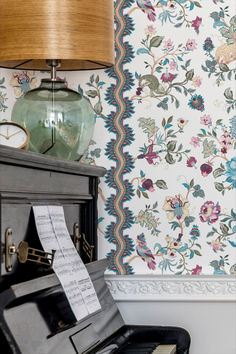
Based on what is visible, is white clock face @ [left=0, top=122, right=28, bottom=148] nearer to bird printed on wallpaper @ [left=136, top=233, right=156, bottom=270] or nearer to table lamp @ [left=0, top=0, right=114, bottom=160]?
table lamp @ [left=0, top=0, right=114, bottom=160]

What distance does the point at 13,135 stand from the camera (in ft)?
6.18

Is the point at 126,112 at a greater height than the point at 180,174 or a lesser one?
greater

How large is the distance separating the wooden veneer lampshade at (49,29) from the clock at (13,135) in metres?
0.31

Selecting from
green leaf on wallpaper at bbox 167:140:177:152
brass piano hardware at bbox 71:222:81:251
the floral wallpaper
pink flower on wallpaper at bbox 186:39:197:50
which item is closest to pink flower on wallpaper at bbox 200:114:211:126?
the floral wallpaper

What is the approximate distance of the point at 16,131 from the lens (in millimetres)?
1891

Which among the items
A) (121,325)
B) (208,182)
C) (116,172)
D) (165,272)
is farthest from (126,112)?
(121,325)

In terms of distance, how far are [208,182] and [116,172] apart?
0.37m

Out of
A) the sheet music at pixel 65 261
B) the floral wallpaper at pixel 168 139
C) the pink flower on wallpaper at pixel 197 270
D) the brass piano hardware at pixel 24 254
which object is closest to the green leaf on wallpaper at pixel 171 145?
the floral wallpaper at pixel 168 139

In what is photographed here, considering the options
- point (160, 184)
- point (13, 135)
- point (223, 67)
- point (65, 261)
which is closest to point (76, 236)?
point (65, 261)

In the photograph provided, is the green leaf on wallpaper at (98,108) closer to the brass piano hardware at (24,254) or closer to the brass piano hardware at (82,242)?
the brass piano hardware at (82,242)

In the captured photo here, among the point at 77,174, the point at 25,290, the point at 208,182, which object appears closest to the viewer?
→ the point at 25,290

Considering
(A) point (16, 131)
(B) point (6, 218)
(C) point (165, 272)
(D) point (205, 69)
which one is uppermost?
(D) point (205, 69)

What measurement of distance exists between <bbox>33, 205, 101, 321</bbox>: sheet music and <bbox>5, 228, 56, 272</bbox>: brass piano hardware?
28 millimetres

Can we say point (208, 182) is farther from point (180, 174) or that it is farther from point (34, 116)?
point (34, 116)
